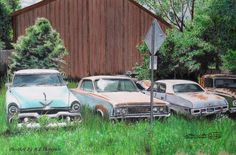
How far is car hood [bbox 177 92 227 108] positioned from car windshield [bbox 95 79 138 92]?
161 cm

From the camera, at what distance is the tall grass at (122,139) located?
10.6 metres

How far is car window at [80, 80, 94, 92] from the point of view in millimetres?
15913

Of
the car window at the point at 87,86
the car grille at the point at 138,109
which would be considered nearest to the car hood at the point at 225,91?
the car grille at the point at 138,109

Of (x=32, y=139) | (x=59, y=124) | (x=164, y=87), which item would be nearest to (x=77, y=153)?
(x=32, y=139)

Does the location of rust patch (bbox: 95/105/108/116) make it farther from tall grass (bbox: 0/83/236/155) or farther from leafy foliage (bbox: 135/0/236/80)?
leafy foliage (bbox: 135/0/236/80)

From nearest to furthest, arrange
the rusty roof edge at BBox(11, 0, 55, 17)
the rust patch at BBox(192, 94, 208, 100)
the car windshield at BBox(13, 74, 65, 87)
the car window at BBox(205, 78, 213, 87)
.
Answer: the car windshield at BBox(13, 74, 65, 87) → the rust patch at BBox(192, 94, 208, 100) → the car window at BBox(205, 78, 213, 87) → the rusty roof edge at BBox(11, 0, 55, 17)

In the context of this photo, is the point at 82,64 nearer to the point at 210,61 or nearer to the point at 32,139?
the point at 210,61

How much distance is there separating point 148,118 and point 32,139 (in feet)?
13.1

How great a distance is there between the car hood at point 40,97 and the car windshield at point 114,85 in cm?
149

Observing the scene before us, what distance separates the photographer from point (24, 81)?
14875mm

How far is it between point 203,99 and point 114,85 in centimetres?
267

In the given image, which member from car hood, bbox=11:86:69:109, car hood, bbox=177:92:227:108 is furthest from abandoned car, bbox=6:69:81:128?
car hood, bbox=177:92:227:108

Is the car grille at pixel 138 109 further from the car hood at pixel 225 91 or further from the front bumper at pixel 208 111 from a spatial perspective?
the car hood at pixel 225 91

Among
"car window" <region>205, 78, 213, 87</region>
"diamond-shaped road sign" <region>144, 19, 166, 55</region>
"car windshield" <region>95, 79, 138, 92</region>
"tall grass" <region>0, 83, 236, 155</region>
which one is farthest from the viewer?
"car window" <region>205, 78, 213, 87</region>
